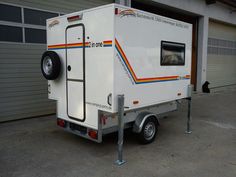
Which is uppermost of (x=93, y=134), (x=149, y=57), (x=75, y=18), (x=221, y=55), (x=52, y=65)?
(x=221, y=55)

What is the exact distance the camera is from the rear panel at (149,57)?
374 cm

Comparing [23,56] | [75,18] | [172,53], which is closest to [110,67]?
[75,18]

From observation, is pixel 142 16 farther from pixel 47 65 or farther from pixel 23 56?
pixel 23 56


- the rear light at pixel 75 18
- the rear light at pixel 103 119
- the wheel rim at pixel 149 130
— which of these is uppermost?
the rear light at pixel 75 18

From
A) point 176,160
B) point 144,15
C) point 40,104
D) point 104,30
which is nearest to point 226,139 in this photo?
point 176,160

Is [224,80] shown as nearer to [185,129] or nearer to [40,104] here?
[185,129]

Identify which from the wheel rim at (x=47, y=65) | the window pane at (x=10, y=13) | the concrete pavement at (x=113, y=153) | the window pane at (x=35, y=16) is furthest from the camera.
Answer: the window pane at (x=35, y=16)

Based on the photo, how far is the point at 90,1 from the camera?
7.56m

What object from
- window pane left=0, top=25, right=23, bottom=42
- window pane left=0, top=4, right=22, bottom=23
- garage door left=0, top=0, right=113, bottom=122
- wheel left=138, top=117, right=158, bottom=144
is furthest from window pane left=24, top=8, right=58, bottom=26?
wheel left=138, top=117, right=158, bottom=144

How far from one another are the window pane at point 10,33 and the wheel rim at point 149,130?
4409 mm

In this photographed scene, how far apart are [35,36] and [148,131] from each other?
4442 millimetres

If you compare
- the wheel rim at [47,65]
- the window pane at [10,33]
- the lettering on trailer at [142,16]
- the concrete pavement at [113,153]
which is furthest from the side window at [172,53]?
the window pane at [10,33]

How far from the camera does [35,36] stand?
6.44m

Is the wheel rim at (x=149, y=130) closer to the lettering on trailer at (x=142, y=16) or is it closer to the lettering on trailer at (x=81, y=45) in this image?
the lettering on trailer at (x=81, y=45)
